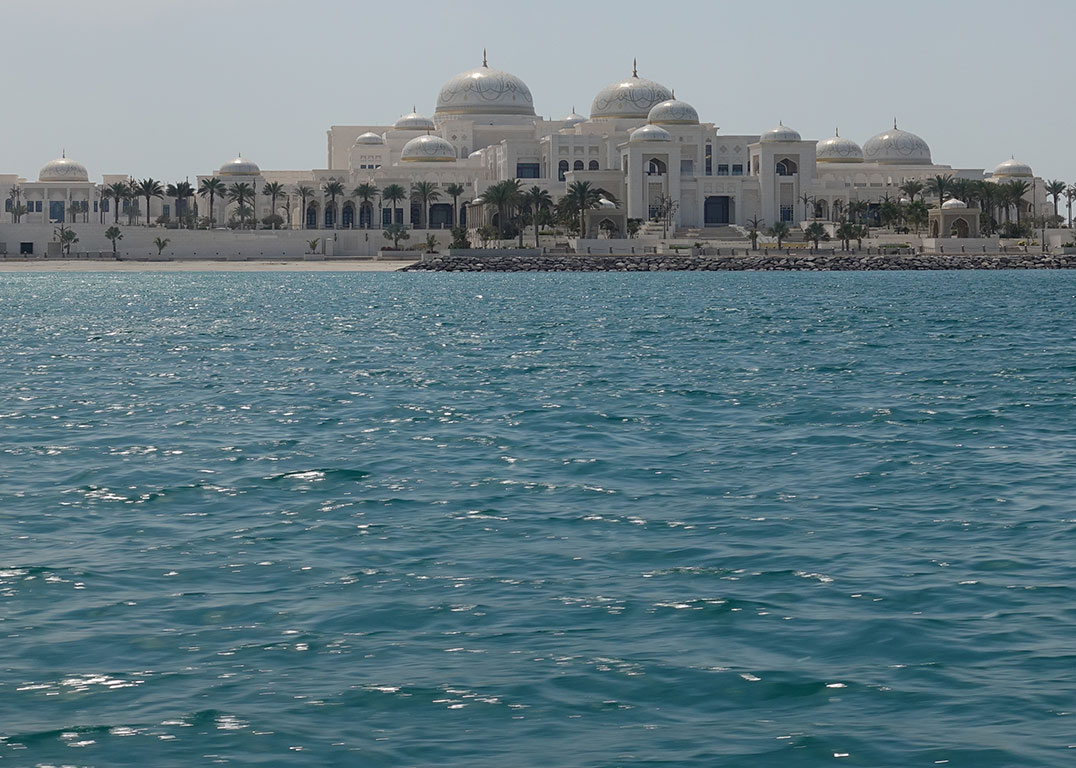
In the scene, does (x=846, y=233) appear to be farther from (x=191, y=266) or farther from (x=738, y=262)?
(x=191, y=266)

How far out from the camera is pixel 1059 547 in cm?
1606

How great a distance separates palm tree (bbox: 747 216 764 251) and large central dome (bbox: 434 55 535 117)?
33.1 m

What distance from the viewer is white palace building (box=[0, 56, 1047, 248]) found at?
150750mm

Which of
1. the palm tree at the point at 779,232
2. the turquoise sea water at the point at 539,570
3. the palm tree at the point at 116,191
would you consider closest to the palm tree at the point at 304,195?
the palm tree at the point at 116,191

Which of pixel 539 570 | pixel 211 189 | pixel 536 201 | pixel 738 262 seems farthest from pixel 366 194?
pixel 539 570

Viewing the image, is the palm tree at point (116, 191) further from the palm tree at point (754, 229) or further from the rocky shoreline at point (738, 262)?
the palm tree at point (754, 229)

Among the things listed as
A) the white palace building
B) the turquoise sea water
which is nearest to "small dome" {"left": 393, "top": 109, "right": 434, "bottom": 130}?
→ the white palace building

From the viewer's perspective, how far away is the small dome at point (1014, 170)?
A: 170m

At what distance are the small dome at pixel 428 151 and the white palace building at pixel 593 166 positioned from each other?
0.47ft

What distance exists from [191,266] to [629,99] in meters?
47.5

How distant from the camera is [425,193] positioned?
498 ft

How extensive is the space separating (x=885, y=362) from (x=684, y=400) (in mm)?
11213

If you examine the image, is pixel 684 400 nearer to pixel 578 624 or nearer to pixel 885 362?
pixel 885 362

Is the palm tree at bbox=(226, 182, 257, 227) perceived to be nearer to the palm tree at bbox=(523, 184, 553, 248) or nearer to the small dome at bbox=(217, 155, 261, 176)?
the small dome at bbox=(217, 155, 261, 176)
